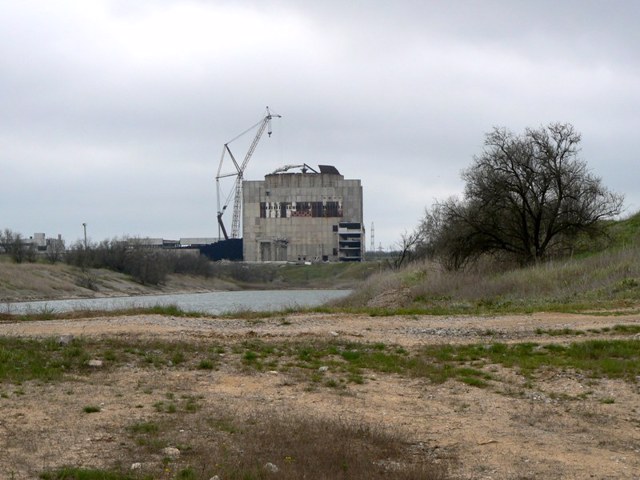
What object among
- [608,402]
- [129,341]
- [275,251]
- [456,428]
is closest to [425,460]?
[456,428]

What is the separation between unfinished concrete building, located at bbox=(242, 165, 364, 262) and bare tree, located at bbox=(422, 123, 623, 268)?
113 m

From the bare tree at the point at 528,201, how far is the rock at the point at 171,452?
31.9 m

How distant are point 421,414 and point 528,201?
30929 mm

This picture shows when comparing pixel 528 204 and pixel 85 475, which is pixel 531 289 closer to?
pixel 528 204

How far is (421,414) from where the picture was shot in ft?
39.6

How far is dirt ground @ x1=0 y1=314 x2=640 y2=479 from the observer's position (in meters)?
9.76

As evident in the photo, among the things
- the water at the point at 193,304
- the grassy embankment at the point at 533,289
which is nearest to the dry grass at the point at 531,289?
the grassy embankment at the point at 533,289

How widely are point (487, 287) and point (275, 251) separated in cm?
12271

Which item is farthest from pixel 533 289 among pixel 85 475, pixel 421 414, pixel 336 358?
pixel 85 475

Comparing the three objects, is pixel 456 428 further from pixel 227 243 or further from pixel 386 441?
pixel 227 243

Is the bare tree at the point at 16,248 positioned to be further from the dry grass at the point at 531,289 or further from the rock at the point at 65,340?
the rock at the point at 65,340

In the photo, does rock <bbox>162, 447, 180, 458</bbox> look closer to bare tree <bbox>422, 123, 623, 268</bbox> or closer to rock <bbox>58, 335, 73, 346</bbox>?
rock <bbox>58, 335, 73, 346</bbox>

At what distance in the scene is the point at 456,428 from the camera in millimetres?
11359

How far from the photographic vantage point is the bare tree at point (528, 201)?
4072 centimetres
